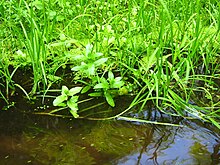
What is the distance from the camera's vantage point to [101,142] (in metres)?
1.47

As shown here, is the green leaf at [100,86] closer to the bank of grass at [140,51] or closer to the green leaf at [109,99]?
the green leaf at [109,99]

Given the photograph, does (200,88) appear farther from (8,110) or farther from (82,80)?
(8,110)

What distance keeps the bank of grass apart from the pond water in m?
0.13

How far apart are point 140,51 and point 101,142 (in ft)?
2.71

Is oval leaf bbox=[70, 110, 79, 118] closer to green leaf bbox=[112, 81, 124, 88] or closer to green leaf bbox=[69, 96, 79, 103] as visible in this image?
green leaf bbox=[69, 96, 79, 103]

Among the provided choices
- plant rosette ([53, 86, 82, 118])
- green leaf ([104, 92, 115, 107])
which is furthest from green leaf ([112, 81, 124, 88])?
plant rosette ([53, 86, 82, 118])

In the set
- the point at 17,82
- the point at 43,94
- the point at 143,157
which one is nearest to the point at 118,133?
the point at 143,157

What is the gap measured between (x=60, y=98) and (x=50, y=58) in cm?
53

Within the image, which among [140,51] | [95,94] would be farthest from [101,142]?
[140,51]

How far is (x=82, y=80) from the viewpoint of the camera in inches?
76.5

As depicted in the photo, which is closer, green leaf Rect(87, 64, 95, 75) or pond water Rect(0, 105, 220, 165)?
pond water Rect(0, 105, 220, 165)

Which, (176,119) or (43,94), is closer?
(176,119)

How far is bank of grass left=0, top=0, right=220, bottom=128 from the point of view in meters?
1.70

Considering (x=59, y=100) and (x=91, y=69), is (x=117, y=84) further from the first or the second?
(x=59, y=100)
